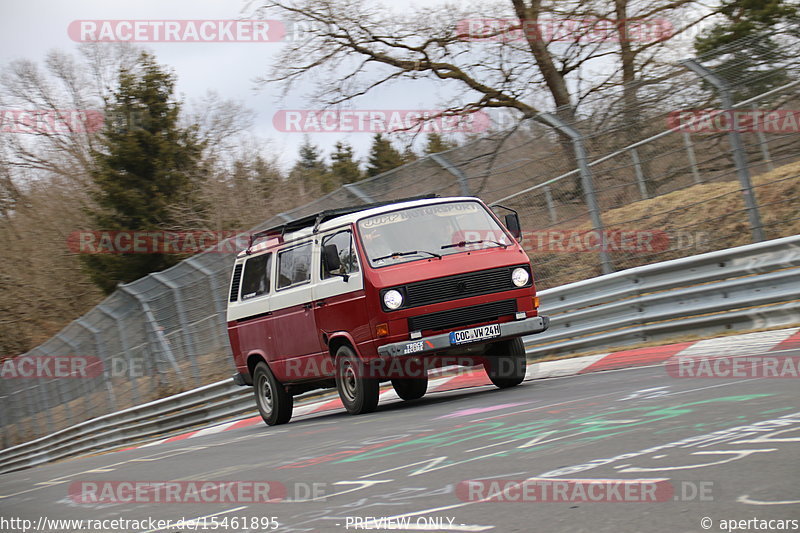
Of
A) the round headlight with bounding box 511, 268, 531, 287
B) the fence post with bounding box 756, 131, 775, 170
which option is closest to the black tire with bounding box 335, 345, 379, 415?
the round headlight with bounding box 511, 268, 531, 287

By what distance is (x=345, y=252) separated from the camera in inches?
434

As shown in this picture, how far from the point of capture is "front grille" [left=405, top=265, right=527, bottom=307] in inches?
410

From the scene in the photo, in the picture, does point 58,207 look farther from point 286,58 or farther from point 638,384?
point 638,384

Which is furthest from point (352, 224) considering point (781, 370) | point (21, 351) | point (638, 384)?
point (21, 351)

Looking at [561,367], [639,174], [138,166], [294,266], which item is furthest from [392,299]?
[138,166]

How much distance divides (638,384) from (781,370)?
1189 millimetres

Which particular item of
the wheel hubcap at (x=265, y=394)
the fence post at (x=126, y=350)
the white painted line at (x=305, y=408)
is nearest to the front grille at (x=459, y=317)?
the wheel hubcap at (x=265, y=394)

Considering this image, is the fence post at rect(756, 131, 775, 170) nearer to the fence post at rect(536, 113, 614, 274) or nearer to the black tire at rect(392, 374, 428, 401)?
the fence post at rect(536, 113, 614, 274)

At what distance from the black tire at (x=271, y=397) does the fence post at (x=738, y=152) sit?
597 centimetres

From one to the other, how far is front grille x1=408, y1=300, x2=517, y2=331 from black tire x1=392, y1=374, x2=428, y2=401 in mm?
2443

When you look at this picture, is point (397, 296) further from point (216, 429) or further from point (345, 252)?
point (216, 429)

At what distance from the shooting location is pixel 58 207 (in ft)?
142

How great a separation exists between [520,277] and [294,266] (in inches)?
111

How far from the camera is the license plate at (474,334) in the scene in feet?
33.8
